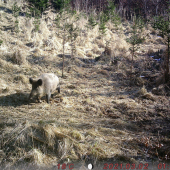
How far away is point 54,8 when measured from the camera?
61.2 ft

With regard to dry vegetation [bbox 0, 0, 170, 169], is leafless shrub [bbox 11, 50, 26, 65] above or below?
above

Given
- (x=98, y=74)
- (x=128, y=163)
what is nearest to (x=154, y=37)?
(x=98, y=74)

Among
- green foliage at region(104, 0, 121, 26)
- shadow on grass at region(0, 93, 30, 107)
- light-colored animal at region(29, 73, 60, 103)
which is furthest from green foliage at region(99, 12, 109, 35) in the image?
shadow on grass at region(0, 93, 30, 107)

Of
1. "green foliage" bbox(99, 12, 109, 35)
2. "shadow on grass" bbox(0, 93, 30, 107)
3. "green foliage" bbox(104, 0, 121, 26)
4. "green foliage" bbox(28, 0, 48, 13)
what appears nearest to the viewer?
"shadow on grass" bbox(0, 93, 30, 107)

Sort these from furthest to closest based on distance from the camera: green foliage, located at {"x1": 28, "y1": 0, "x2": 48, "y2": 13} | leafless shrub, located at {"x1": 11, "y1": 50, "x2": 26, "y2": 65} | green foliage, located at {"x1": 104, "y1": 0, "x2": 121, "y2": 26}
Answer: green foliage, located at {"x1": 104, "y1": 0, "x2": 121, "y2": 26} → green foliage, located at {"x1": 28, "y1": 0, "x2": 48, "y2": 13} → leafless shrub, located at {"x1": 11, "y1": 50, "x2": 26, "y2": 65}

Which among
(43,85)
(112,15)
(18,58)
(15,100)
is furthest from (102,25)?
(15,100)

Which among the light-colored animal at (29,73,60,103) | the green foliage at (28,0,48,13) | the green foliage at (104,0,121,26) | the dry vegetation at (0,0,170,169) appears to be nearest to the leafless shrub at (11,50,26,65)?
the dry vegetation at (0,0,170,169)

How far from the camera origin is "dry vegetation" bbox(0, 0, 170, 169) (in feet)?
13.5

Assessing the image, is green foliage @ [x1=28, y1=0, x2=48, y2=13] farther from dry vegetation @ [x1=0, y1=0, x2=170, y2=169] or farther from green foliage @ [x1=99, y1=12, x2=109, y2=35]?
green foliage @ [x1=99, y1=12, x2=109, y2=35]

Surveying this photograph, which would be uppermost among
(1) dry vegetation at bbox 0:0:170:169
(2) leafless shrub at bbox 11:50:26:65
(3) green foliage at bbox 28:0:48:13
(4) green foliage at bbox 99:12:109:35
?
(3) green foliage at bbox 28:0:48:13

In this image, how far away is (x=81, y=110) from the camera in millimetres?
6172

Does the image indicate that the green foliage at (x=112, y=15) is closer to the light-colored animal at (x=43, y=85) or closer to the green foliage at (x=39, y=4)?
the green foliage at (x=39, y=4)

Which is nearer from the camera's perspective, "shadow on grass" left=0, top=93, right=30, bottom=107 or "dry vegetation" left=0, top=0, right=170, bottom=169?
"dry vegetation" left=0, top=0, right=170, bottom=169

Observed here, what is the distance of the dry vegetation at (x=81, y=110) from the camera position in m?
4.11
